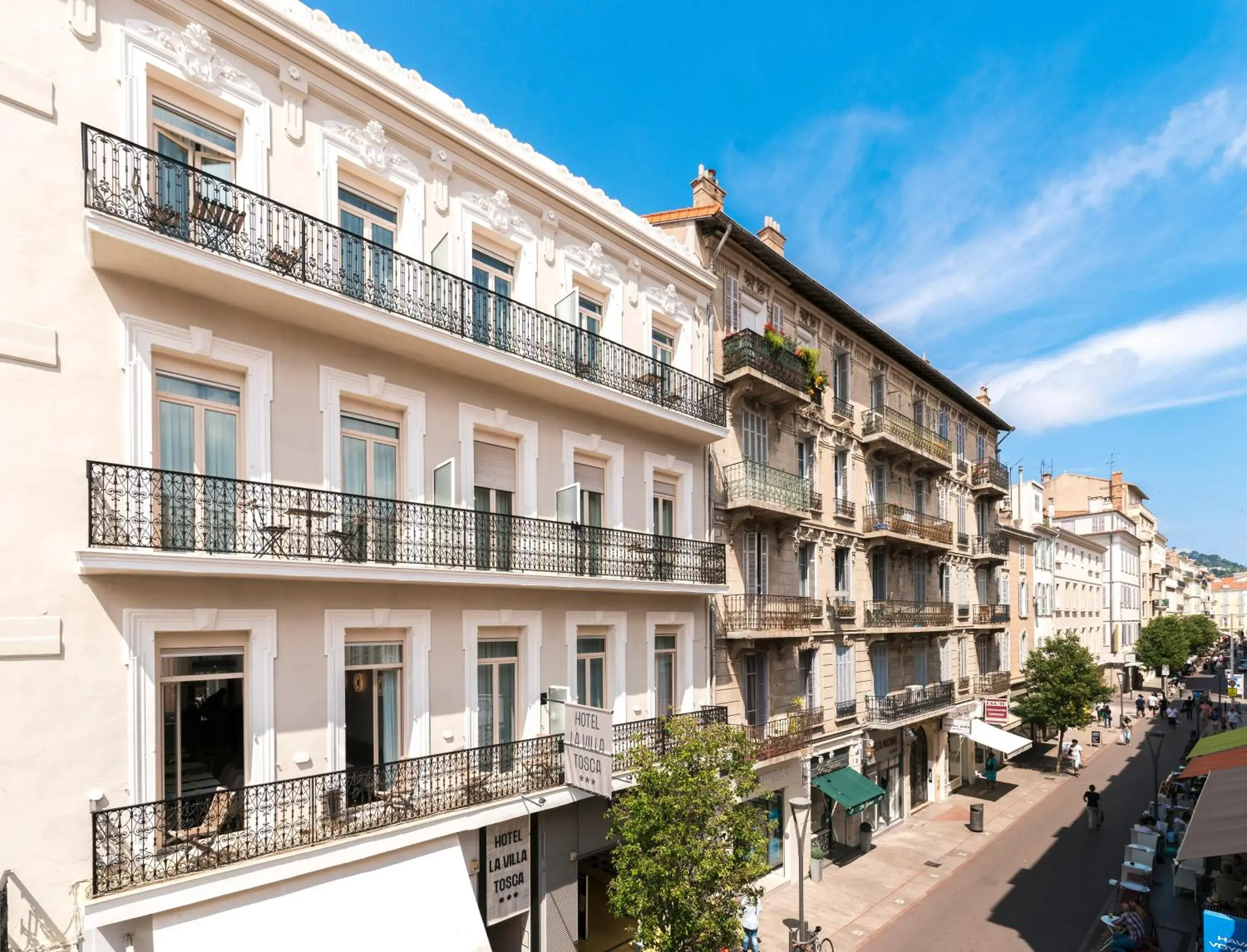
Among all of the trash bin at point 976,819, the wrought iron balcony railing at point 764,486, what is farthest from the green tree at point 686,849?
the trash bin at point 976,819

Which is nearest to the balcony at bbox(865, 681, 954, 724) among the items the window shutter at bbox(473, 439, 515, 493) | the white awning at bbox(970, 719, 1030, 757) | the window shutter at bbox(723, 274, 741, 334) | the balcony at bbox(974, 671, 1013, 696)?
→ the white awning at bbox(970, 719, 1030, 757)

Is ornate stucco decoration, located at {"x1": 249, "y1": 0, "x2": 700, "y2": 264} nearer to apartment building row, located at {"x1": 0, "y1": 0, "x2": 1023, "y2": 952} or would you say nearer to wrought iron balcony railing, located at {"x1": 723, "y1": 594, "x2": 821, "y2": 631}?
apartment building row, located at {"x1": 0, "y1": 0, "x2": 1023, "y2": 952}

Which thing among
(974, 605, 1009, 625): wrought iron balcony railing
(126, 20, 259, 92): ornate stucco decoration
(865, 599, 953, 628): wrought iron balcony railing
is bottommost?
(974, 605, 1009, 625): wrought iron balcony railing

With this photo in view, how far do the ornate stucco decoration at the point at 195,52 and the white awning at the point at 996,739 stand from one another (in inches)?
1151

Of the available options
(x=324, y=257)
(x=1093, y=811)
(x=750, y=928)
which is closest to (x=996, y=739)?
(x=1093, y=811)

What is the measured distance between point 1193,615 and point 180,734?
8960cm

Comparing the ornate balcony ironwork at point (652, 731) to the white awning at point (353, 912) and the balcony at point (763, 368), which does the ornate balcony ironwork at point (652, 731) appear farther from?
the balcony at point (763, 368)

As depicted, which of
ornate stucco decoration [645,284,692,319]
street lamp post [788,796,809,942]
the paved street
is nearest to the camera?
street lamp post [788,796,809,942]

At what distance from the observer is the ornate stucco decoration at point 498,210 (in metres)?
12.6

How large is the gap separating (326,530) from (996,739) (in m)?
26.8

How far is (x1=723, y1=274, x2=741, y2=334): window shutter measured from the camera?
60.4 ft

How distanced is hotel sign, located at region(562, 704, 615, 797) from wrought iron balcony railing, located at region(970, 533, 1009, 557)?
25145mm

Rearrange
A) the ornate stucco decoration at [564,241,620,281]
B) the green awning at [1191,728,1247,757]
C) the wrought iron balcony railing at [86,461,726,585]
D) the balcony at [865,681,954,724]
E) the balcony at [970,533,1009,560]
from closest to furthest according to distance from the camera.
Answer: the wrought iron balcony railing at [86,461,726,585] < the ornate stucco decoration at [564,241,620,281] < the green awning at [1191,728,1247,757] < the balcony at [865,681,954,724] < the balcony at [970,533,1009,560]

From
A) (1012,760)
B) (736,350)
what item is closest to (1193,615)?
(1012,760)
